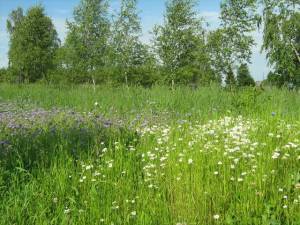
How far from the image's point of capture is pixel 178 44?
2292 centimetres

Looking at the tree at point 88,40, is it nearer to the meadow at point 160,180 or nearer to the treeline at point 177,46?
the treeline at point 177,46

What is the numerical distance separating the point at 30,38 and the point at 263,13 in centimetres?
1974

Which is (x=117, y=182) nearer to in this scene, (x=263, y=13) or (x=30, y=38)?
(x=263, y=13)

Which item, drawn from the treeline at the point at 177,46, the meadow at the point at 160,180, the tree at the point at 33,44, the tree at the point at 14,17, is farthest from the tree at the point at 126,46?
Result: the tree at the point at 14,17

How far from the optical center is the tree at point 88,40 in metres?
26.5

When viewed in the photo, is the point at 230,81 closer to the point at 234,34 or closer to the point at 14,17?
the point at 234,34

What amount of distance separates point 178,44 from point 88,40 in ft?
24.2

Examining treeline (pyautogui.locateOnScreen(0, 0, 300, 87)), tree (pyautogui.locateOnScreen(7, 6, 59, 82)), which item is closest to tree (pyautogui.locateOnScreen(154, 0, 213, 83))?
treeline (pyautogui.locateOnScreen(0, 0, 300, 87))

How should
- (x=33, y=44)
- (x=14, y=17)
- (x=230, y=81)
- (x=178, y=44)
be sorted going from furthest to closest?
(x=14, y=17) → (x=33, y=44) → (x=178, y=44) → (x=230, y=81)

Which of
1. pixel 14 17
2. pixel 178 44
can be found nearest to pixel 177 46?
pixel 178 44

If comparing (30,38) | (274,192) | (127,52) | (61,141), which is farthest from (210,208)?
(30,38)

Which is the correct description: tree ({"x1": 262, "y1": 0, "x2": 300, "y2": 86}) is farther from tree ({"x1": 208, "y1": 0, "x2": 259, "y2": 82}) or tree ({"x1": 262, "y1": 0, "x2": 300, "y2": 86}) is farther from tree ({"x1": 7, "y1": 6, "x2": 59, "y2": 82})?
tree ({"x1": 7, "y1": 6, "x2": 59, "y2": 82})

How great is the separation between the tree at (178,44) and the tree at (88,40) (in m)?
5.21

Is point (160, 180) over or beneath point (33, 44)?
beneath
